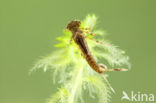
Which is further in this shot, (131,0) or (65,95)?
(131,0)

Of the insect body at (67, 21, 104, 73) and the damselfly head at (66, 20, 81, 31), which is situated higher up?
the damselfly head at (66, 20, 81, 31)

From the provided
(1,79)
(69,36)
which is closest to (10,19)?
(1,79)

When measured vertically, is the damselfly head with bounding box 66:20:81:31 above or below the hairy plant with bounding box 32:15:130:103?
above

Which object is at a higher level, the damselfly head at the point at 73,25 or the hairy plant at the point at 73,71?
the damselfly head at the point at 73,25

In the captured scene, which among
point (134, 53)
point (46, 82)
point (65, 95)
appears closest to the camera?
point (65, 95)

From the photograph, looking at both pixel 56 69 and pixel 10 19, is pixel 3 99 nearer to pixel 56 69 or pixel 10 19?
pixel 10 19

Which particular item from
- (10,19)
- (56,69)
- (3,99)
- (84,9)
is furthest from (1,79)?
(56,69)

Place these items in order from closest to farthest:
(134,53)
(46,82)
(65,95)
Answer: (65,95) → (46,82) → (134,53)

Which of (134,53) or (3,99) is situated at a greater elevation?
(134,53)

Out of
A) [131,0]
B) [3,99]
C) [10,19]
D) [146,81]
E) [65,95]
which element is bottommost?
[65,95]
